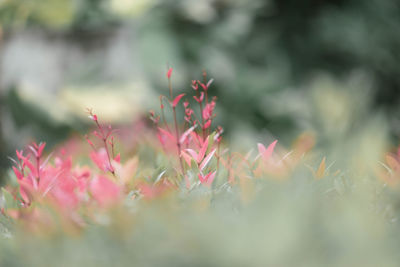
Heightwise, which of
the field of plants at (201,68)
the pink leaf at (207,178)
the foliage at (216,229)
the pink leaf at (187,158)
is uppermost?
the field of plants at (201,68)

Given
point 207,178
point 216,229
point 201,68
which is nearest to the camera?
point 216,229

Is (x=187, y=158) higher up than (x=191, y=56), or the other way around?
(x=191, y=56)

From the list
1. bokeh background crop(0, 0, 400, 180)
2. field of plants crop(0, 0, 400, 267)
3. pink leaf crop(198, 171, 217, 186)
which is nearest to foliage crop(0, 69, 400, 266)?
pink leaf crop(198, 171, 217, 186)

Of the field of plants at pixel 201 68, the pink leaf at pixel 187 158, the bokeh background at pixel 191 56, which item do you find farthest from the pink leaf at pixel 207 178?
the bokeh background at pixel 191 56

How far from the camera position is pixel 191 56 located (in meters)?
3.37

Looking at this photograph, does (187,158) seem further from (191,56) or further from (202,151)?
(191,56)

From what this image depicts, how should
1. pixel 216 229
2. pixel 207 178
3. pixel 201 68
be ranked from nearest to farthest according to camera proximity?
pixel 216 229, pixel 207 178, pixel 201 68

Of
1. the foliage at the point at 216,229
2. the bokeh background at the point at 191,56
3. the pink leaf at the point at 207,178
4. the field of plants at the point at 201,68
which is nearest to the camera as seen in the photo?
the foliage at the point at 216,229

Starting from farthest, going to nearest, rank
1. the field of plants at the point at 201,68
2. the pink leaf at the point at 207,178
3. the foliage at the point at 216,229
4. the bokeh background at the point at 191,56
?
the bokeh background at the point at 191,56 < the field of plants at the point at 201,68 < the pink leaf at the point at 207,178 < the foliage at the point at 216,229

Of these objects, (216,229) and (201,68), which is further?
(201,68)

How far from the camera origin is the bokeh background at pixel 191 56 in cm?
302

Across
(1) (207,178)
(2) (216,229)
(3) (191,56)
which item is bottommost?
(2) (216,229)

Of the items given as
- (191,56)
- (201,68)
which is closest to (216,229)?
(201,68)

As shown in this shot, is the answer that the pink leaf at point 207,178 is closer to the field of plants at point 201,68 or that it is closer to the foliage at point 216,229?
the foliage at point 216,229
